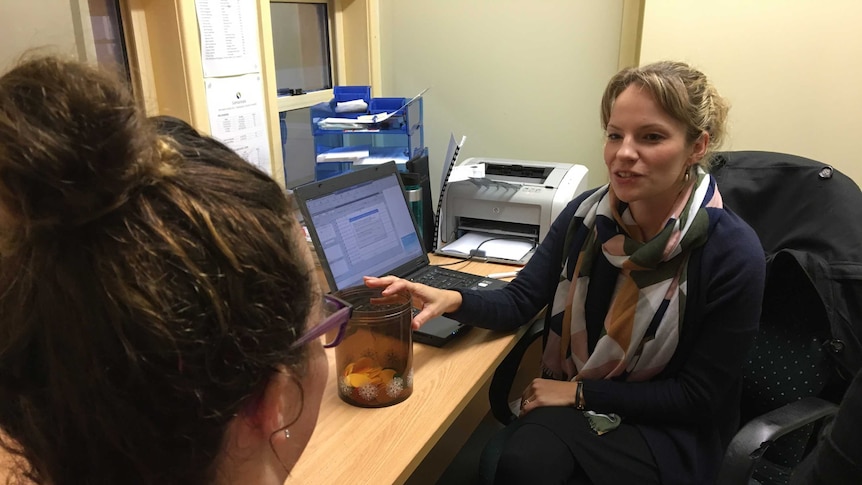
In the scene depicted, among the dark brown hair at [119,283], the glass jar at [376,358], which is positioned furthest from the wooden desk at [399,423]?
the dark brown hair at [119,283]

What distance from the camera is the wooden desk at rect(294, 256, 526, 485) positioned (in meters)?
1.01

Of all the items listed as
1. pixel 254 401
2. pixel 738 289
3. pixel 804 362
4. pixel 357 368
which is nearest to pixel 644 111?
pixel 738 289

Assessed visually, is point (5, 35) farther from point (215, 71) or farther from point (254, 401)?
point (254, 401)

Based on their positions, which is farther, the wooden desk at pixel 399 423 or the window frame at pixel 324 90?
the window frame at pixel 324 90

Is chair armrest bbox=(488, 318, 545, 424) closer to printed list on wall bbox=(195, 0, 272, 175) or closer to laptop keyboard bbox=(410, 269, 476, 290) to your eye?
laptop keyboard bbox=(410, 269, 476, 290)

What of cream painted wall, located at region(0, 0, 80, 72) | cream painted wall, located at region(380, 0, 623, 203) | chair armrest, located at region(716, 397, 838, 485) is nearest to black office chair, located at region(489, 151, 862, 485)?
chair armrest, located at region(716, 397, 838, 485)

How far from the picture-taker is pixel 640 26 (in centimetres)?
217

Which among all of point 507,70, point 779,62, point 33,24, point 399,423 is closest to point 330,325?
point 399,423

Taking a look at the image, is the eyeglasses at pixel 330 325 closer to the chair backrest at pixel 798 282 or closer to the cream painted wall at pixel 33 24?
the cream painted wall at pixel 33 24

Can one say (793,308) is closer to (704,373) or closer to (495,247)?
(704,373)

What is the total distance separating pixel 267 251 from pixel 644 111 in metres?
1.04

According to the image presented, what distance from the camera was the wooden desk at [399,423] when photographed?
1007mm

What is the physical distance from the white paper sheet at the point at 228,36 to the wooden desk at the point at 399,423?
2.81 ft

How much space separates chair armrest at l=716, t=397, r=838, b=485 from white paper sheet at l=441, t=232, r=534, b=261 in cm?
78
